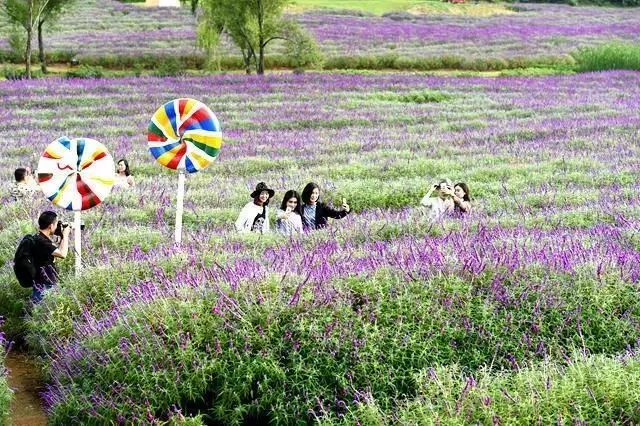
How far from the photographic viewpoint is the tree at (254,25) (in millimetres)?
30062

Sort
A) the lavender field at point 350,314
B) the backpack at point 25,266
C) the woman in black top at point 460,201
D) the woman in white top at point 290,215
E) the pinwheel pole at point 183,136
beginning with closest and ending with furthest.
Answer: the lavender field at point 350,314 < the backpack at point 25,266 < the pinwheel pole at point 183,136 < the woman in white top at point 290,215 < the woman in black top at point 460,201

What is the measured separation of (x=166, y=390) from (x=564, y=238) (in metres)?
4.41

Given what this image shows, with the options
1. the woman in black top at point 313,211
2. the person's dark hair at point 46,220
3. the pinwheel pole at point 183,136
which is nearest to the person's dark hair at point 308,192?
the woman in black top at point 313,211

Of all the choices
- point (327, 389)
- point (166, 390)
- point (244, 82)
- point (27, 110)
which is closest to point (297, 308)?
point (327, 389)

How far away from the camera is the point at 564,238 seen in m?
7.88

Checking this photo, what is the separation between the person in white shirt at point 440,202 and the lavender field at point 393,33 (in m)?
28.8

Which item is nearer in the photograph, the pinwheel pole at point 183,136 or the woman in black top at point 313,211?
the pinwheel pole at point 183,136

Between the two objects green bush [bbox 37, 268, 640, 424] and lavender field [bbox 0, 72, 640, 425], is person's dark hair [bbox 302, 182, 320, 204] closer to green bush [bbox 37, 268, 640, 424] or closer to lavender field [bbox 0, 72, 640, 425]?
lavender field [bbox 0, 72, 640, 425]

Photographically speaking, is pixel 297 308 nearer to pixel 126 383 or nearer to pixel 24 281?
pixel 126 383

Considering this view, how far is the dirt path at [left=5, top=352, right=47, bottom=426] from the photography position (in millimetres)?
6449

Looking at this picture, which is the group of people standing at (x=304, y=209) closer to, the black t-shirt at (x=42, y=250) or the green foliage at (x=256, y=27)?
the black t-shirt at (x=42, y=250)

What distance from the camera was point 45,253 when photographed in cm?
816

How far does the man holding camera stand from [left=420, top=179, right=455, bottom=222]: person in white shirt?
482cm

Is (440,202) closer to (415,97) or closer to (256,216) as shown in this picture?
(256,216)
